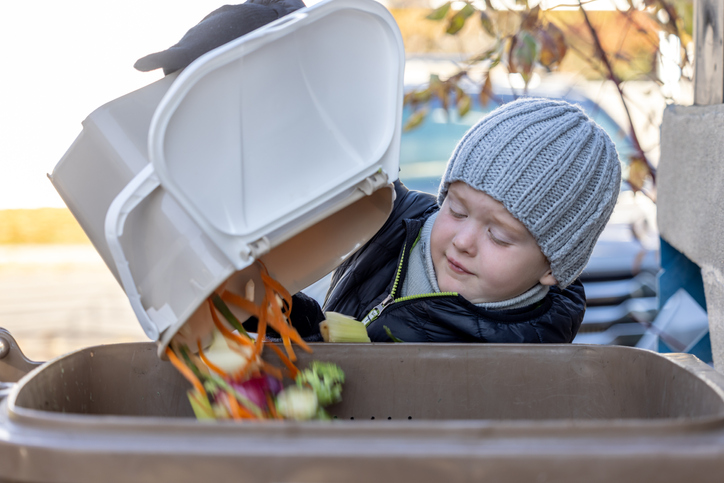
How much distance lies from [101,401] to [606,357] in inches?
37.0

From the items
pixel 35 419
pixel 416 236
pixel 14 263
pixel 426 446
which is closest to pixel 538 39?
pixel 416 236

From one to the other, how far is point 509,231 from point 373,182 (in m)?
0.37

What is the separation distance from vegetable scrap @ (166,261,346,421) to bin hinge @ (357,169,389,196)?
265 mm

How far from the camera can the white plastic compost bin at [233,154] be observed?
945 mm

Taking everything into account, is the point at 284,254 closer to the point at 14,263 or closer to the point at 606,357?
the point at 606,357

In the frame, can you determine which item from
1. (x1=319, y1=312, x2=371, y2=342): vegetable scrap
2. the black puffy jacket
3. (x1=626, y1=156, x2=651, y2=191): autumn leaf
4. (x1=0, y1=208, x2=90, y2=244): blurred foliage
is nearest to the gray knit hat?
the black puffy jacket

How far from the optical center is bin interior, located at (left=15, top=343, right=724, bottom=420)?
1.16 metres

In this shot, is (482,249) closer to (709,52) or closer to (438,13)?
(438,13)

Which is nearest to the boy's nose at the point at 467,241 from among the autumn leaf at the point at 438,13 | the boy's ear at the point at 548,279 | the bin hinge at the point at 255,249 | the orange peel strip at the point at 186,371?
the boy's ear at the point at 548,279

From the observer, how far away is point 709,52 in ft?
6.35

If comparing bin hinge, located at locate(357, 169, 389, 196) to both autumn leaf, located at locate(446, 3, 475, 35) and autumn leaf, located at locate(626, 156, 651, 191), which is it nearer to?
autumn leaf, located at locate(446, 3, 475, 35)

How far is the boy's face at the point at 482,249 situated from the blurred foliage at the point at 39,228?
5488mm

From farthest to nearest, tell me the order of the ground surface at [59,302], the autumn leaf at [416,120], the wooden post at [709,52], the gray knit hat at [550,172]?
the ground surface at [59,302] < the autumn leaf at [416,120] < the wooden post at [709,52] < the gray knit hat at [550,172]

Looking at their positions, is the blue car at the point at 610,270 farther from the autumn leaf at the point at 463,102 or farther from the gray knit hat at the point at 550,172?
the gray knit hat at the point at 550,172
